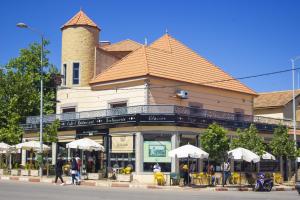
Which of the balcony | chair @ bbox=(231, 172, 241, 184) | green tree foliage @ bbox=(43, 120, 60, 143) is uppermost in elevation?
the balcony

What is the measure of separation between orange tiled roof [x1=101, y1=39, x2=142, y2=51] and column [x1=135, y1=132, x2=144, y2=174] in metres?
14.9

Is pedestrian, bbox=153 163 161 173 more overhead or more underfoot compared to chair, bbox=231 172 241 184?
more overhead

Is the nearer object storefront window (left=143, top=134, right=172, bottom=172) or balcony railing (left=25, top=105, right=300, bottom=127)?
storefront window (left=143, top=134, right=172, bottom=172)

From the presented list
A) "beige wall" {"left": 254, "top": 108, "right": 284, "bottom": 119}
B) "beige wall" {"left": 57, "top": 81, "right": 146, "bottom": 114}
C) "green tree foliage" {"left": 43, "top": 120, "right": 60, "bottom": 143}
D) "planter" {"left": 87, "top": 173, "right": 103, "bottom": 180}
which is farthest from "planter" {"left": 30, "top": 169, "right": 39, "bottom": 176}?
"beige wall" {"left": 254, "top": 108, "right": 284, "bottom": 119}

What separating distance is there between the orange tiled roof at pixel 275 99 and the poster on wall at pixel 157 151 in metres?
23.1

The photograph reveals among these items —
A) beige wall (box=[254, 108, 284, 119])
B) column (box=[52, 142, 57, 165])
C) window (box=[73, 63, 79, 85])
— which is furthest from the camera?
beige wall (box=[254, 108, 284, 119])

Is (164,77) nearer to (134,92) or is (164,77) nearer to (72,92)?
(134,92)

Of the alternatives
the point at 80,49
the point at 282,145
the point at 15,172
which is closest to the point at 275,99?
the point at 282,145

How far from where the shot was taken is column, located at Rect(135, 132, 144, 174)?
113 ft

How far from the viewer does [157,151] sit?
1357 inches

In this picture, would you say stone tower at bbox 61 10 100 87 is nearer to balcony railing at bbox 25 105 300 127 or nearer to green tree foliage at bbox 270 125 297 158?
balcony railing at bbox 25 105 300 127

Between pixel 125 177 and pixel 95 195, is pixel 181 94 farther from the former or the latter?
pixel 95 195

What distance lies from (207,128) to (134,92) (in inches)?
274

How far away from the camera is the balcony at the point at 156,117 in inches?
1356
